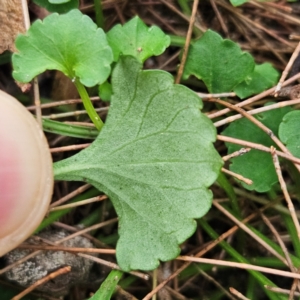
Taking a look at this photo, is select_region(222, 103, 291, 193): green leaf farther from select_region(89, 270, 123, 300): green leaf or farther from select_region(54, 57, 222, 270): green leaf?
select_region(89, 270, 123, 300): green leaf

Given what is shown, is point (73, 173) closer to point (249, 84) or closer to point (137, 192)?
point (137, 192)

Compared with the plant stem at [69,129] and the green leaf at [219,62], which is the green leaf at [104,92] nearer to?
the plant stem at [69,129]

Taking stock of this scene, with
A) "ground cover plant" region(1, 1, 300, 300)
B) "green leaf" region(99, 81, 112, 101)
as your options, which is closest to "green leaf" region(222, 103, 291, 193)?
"ground cover plant" region(1, 1, 300, 300)

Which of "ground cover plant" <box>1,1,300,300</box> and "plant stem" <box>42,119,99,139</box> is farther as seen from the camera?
"plant stem" <box>42,119,99,139</box>

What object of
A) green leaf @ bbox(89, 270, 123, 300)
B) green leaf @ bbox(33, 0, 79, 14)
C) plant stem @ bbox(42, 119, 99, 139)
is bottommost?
green leaf @ bbox(89, 270, 123, 300)

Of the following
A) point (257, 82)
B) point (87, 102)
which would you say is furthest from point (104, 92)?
point (257, 82)

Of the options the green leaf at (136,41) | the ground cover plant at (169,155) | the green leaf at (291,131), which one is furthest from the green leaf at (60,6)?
the green leaf at (291,131)

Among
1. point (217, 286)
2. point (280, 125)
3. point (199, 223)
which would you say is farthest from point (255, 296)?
point (280, 125)
